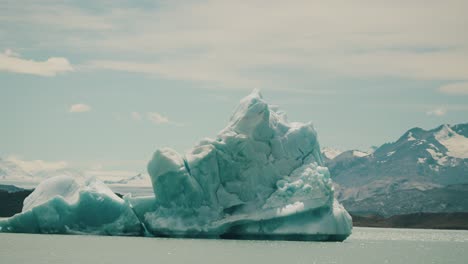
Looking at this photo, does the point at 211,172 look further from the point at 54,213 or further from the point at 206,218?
the point at 54,213

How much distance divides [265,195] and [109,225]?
9.81 metres

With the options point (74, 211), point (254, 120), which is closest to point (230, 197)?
point (254, 120)

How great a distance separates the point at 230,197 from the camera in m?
45.8

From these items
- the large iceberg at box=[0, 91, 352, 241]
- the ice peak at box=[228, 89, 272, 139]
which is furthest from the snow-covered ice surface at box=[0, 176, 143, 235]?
the ice peak at box=[228, 89, 272, 139]

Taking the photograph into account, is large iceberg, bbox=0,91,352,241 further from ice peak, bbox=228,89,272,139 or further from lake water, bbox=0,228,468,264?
lake water, bbox=0,228,468,264

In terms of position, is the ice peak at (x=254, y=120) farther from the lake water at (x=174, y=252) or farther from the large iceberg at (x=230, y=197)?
the lake water at (x=174, y=252)

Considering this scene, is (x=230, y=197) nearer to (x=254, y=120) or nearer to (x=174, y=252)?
(x=254, y=120)

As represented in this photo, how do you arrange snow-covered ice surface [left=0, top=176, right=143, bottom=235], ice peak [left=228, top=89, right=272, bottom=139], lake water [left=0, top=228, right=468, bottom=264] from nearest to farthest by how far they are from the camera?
lake water [left=0, top=228, right=468, bottom=264], snow-covered ice surface [left=0, top=176, right=143, bottom=235], ice peak [left=228, top=89, right=272, bottom=139]

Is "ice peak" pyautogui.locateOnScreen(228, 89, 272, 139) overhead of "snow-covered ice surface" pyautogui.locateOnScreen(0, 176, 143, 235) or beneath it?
overhead

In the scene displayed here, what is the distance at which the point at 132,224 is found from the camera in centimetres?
4753

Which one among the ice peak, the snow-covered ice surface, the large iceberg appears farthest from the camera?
the ice peak

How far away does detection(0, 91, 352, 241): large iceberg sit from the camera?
1741 inches

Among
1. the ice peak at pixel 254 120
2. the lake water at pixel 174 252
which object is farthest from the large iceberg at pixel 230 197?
the lake water at pixel 174 252

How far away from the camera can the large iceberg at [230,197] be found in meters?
44.2
